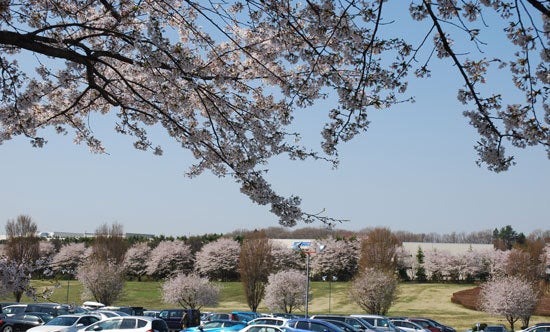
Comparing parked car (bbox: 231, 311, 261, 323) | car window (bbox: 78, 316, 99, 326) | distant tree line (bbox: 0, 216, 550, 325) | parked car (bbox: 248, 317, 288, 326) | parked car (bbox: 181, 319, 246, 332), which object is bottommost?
parked car (bbox: 231, 311, 261, 323)

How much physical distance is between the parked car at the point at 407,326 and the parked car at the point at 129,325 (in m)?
14.6

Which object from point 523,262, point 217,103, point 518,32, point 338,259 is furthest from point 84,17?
point 338,259

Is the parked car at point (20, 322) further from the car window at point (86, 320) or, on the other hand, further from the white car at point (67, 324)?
the car window at point (86, 320)

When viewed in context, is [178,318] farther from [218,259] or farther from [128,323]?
[218,259]

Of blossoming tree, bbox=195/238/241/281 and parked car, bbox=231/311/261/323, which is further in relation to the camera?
blossoming tree, bbox=195/238/241/281

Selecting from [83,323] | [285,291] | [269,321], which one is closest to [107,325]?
[83,323]

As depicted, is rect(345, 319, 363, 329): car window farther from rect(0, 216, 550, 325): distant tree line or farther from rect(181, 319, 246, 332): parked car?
rect(181, 319, 246, 332): parked car

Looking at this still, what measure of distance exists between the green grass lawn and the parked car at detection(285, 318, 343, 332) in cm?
2618

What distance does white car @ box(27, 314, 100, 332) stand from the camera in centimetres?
2486

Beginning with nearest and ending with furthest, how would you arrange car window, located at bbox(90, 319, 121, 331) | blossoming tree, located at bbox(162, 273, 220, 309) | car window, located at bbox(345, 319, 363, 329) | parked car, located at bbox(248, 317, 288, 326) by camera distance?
car window, located at bbox(90, 319, 121, 331)
parked car, located at bbox(248, 317, 288, 326)
car window, located at bbox(345, 319, 363, 329)
blossoming tree, located at bbox(162, 273, 220, 309)

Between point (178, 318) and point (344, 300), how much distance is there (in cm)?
3278

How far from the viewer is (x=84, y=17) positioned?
32.6 ft

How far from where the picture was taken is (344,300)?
68625mm

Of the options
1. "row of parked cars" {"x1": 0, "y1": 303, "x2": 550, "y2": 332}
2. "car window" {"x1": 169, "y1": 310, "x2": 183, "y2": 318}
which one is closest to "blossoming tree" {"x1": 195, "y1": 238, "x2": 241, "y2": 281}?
"car window" {"x1": 169, "y1": 310, "x2": 183, "y2": 318}
